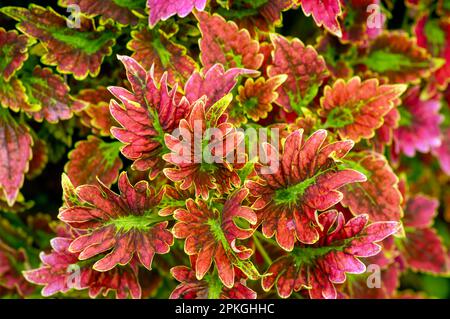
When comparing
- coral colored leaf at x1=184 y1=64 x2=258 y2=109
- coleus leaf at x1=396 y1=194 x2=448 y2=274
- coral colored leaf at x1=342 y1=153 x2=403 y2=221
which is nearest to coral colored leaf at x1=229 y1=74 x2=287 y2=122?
coral colored leaf at x1=184 y1=64 x2=258 y2=109

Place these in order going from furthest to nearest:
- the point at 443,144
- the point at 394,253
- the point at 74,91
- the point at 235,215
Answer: the point at 443,144 → the point at 394,253 → the point at 74,91 → the point at 235,215

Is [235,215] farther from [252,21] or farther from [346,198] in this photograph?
[252,21]

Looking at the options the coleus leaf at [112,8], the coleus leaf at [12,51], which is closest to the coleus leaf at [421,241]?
the coleus leaf at [112,8]

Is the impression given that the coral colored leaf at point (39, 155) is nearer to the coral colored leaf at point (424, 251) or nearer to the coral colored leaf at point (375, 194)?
the coral colored leaf at point (375, 194)

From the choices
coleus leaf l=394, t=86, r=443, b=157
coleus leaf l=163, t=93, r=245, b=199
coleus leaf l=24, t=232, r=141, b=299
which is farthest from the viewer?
coleus leaf l=394, t=86, r=443, b=157

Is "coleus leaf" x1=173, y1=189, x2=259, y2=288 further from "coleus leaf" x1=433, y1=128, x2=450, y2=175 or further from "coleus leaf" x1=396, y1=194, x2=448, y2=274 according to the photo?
"coleus leaf" x1=433, y1=128, x2=450, y2=175
